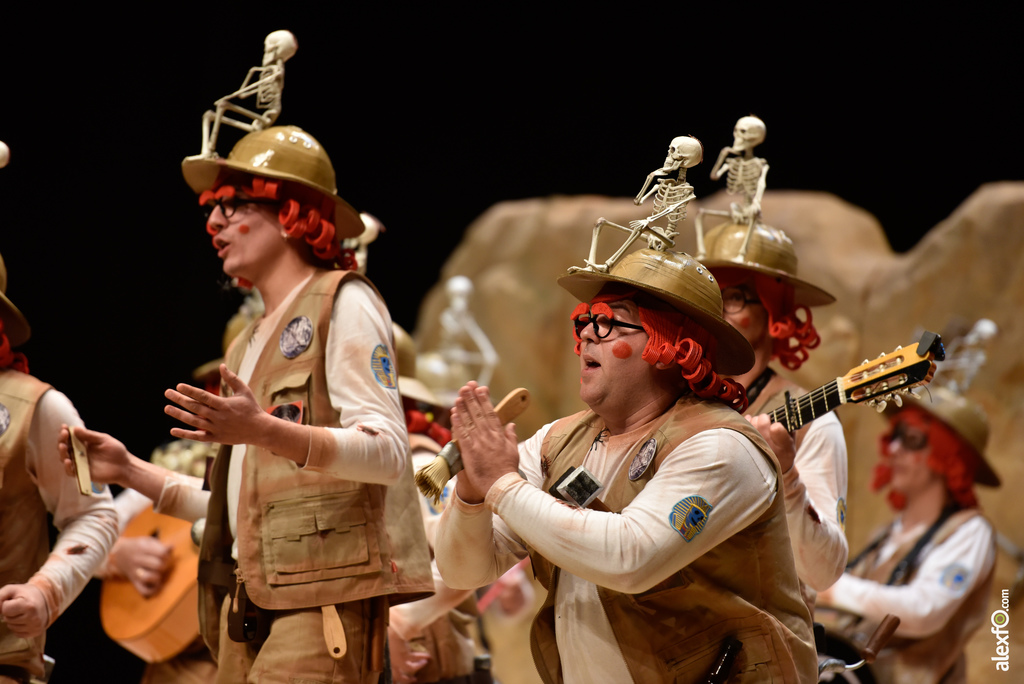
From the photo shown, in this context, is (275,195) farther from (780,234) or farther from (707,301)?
(780,234)

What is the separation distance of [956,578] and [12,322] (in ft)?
13.7

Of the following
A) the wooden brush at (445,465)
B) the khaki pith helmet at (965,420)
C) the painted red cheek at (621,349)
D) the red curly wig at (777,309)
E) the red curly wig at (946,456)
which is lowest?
the red curly wig at (946,456)

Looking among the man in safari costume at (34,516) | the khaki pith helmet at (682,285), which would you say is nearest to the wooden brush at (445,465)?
the khaki pith helmet at (682,285)

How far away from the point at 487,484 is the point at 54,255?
4453mm

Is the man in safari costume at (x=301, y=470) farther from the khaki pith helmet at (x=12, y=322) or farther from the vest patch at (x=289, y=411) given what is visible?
the khaki pith helmet at (x=12, y=322)

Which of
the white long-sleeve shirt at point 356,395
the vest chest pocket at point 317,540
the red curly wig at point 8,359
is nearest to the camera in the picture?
the white long-sleeve shirt at point 356,395

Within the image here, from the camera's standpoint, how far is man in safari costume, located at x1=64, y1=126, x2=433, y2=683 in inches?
109

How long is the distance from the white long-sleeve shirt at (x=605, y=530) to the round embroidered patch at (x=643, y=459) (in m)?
0.03

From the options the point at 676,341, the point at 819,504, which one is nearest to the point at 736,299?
the point at 819,504

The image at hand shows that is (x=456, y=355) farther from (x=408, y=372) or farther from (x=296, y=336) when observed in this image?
(x=296, y=336)

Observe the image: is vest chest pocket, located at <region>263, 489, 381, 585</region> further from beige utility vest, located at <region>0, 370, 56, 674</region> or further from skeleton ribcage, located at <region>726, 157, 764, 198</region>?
skeleton ribcage, located at <region>726, 157, 764, 198</region>

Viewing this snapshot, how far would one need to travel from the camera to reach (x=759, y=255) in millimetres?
3621

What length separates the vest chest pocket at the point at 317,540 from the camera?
280cm

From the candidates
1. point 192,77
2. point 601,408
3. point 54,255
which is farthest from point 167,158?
point 601,408
